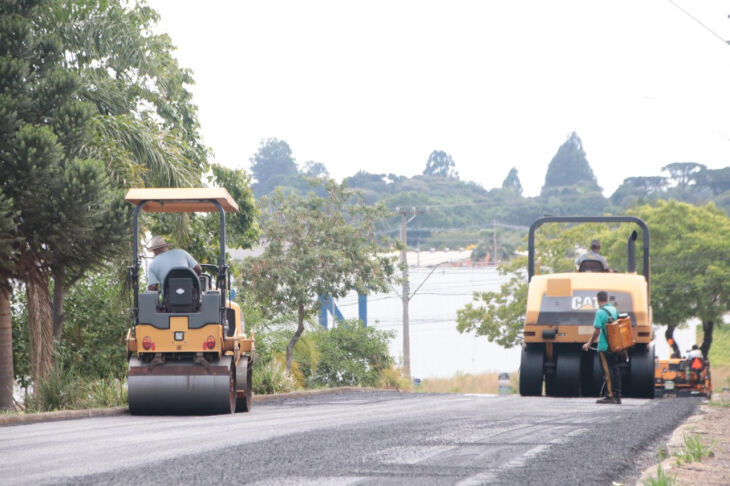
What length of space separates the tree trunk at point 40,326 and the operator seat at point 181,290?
3700 mm

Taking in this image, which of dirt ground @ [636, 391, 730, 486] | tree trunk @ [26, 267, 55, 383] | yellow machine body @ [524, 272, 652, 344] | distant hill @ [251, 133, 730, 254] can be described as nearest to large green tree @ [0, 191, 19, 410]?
tree trunk @ [26, 267, 55, 383]

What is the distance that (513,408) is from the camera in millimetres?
13516

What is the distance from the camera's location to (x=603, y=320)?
46.3 feet

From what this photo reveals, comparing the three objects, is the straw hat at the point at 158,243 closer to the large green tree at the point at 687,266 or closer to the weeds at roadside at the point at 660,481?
the weeds at roadside at the point at 660,481

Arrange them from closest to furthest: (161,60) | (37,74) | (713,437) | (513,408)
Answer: (713,437), (513,408), (37,74), (161,60)

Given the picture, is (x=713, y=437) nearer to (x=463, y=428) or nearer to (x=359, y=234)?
(x=463, y=428)

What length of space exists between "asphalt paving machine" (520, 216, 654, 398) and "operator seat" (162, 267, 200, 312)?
5.14 m

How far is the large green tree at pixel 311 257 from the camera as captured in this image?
97.8 ft

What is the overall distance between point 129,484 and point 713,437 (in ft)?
20.0

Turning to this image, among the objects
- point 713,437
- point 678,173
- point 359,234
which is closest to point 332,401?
point 713,437

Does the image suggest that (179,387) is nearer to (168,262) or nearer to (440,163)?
(168,262)

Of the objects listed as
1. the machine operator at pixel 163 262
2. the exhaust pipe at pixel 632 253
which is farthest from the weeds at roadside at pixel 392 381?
the machine operator at pixel 163 262

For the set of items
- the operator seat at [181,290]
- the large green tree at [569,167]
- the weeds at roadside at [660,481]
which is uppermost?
the large green tree at [569,167]

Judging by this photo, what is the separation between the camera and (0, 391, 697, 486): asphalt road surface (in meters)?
6.74
